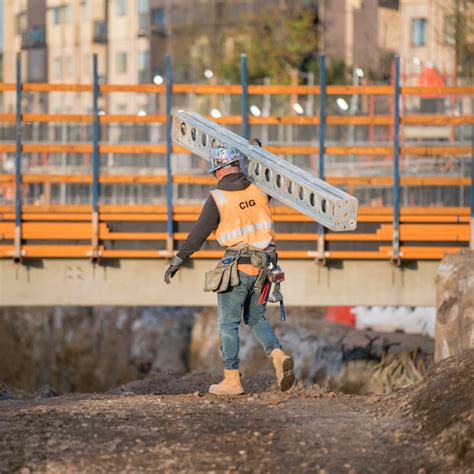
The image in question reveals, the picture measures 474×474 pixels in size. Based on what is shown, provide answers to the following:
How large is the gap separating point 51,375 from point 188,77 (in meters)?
32.1

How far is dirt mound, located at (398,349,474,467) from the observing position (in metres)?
10.0

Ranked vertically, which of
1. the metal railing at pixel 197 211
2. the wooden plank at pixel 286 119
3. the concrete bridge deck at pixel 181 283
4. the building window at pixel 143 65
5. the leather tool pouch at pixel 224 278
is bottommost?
the concrete bridge deck at pixel 181 283

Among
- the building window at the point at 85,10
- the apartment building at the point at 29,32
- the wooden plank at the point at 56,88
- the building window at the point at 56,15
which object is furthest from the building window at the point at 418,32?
the wooden plank at the point at 56,88

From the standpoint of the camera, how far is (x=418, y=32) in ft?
200

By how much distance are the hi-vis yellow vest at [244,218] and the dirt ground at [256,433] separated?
1.25m

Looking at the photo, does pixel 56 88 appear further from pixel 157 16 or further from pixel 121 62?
pixel 121 62

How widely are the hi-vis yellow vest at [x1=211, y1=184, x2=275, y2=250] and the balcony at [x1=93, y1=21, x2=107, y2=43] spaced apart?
63870 mm

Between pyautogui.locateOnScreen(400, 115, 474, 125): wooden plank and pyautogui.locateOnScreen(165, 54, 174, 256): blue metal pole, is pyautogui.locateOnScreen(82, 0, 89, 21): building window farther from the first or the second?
pyautogui.locateOnScreen(400, 115, 474, 125): wooden plank

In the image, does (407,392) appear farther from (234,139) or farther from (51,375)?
(51,375)

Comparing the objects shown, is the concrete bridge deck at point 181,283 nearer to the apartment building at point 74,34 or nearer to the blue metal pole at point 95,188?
the blue metal pole at point 95,188

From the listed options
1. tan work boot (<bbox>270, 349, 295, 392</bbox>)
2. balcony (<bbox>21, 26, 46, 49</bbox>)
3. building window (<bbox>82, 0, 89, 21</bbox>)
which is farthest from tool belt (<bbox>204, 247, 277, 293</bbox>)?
balcony (<bbox>21, 26, 46, 49</bbox>)

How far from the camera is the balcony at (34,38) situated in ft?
263

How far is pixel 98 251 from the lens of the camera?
1952cm

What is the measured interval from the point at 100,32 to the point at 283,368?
213 ft
